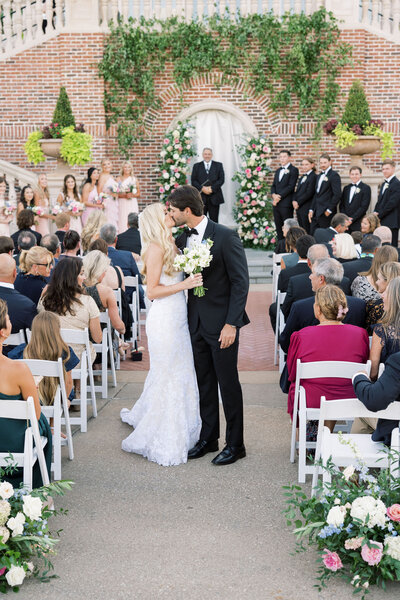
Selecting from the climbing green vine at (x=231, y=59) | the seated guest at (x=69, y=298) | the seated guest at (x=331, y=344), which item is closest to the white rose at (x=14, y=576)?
the seated guest at (x=331, y=344)

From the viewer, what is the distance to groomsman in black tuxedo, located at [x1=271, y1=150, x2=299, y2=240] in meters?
13.9

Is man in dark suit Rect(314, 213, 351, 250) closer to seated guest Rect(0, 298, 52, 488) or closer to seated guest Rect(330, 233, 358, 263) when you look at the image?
seated guest Rect(330, 233, 358, 263)

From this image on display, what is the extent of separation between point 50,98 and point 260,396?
36.3ft

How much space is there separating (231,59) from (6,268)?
11.2 m

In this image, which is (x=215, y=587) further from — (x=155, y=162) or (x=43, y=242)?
(x=155, y=162)

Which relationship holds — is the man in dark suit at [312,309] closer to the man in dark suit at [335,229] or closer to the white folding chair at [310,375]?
the white folding chair at [310,375]

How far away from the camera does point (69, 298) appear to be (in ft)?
19.8

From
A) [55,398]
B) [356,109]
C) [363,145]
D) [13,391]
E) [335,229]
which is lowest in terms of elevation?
[55,398]

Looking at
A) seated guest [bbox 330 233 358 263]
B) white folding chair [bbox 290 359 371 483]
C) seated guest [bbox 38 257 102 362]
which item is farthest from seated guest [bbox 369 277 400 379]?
seated guest [bbox 330 233 358 263]

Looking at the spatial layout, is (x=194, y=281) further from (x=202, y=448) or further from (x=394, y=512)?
(x=394, y=512)

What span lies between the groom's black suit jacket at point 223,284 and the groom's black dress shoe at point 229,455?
856 mm

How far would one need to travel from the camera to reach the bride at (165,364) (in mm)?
4980

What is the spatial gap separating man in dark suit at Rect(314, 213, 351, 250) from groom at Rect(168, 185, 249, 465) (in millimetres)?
4112

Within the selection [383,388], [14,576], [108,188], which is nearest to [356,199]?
[108,188]
